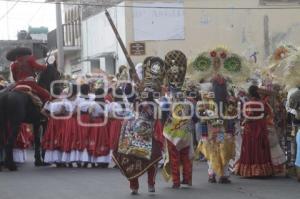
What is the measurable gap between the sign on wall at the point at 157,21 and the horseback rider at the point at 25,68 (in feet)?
47.9

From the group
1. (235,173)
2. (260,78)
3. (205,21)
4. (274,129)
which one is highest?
(205,21)

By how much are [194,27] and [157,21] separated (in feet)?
5.70

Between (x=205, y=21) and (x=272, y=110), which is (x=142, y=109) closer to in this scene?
(x=272, y=110)

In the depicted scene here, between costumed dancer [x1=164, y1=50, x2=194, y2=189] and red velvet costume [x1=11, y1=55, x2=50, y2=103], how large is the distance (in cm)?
361

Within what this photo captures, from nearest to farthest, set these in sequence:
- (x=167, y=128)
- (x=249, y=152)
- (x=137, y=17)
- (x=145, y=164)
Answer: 1. (x=145, y=164)
2. (x=167, y=128)
3. (x=249, y=152)
4. (x=137, y=17)

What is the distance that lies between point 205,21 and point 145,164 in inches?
775


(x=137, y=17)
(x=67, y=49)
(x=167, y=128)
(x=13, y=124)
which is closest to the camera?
(x=167, y=128)

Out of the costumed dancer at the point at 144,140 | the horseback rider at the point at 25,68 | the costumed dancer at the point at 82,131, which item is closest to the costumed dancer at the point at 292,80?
the costumed dancer at the point at 144,140

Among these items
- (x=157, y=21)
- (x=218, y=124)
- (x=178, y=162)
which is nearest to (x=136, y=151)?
(x=178, y=162)

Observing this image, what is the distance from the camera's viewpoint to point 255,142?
10758 millimetres

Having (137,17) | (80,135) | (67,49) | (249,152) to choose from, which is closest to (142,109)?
(249,152)

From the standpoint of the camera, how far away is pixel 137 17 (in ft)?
87.4

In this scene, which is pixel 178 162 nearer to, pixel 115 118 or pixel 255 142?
pixel 255 142

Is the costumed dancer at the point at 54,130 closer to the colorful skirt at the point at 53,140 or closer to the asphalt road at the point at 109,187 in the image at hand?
the colorful skirt at the point at 53,140
